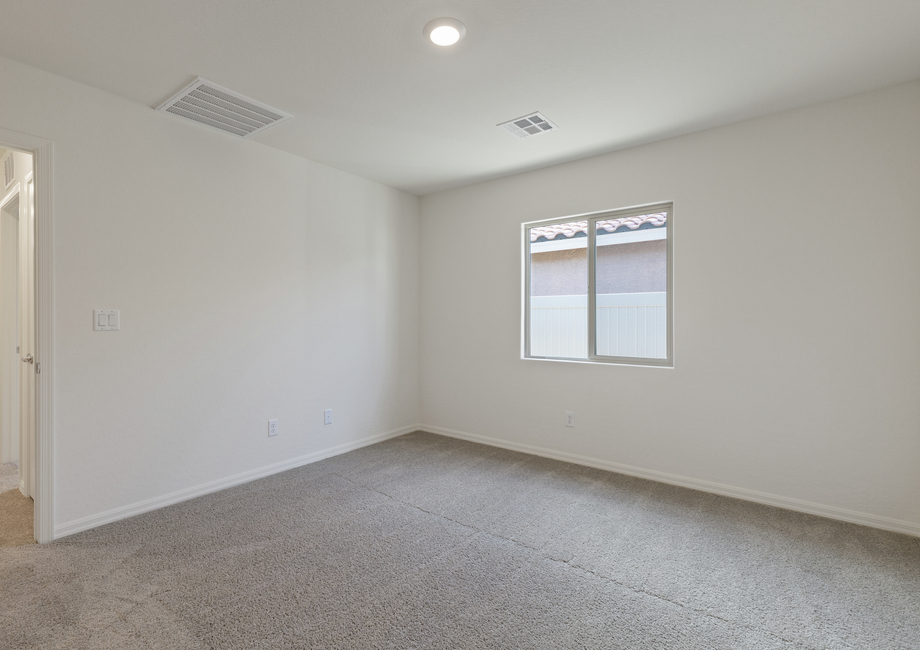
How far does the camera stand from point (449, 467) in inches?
147

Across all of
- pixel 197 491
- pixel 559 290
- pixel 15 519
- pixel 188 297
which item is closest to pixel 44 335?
pixel 188 297

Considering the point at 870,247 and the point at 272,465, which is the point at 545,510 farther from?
the point at 870,247

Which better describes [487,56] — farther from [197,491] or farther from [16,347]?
[16,347]

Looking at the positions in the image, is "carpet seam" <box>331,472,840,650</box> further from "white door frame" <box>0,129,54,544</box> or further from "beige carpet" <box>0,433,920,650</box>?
"white door frame" <box>0,129,54,544</box>

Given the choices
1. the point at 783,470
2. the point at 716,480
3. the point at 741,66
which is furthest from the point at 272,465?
the point at 741,66

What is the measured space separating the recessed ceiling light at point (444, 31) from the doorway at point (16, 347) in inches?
90.5

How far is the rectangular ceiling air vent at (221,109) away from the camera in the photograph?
268 centimetres

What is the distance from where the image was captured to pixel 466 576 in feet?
7.09

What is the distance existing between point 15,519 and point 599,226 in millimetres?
4484

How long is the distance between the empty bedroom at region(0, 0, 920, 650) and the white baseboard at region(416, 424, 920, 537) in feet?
0.06

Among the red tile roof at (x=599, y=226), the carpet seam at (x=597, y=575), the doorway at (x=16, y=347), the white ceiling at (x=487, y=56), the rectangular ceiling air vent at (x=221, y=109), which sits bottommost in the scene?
the carpet seam at (x=597, y=575)

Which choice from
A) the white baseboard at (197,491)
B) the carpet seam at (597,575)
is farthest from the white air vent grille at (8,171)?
the carpet seam at (597,575)

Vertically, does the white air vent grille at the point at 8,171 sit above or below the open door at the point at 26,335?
above

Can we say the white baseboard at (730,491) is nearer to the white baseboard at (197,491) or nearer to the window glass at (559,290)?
the window glass at (559,290)
